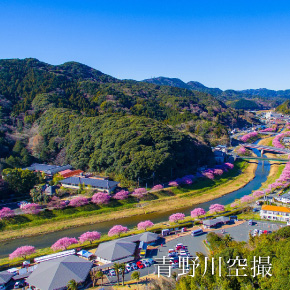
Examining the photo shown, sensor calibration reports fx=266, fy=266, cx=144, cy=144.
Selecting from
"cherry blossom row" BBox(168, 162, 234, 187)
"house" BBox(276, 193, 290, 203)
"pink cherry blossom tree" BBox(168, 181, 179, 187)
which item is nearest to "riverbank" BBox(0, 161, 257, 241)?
"pink cherry blossom tree" BBox(168, 181, 179, 187)

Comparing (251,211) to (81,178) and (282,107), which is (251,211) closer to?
(81,178)

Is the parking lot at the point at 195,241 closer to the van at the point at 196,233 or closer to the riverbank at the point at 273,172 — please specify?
the van at the point at 196,233

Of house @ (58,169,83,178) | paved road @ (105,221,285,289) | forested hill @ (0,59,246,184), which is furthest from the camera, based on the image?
forested hill @ (0,59,246,184)

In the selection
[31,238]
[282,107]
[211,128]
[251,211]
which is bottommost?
[31,238]

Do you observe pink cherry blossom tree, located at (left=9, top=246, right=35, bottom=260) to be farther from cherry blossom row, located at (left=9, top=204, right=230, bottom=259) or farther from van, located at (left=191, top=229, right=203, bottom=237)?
van, located at (left=191, top=229, right=203, bottom=237)

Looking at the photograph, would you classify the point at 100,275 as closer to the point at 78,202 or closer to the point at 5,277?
the point at 5,277

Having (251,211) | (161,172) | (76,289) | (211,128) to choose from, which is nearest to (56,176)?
(161,172)
